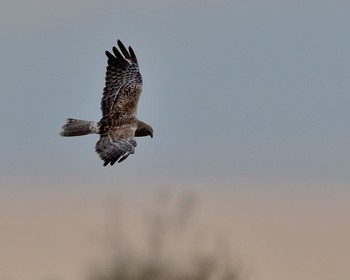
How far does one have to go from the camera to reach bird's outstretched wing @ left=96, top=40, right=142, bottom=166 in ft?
111

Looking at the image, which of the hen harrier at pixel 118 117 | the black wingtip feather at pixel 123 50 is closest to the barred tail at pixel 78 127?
the hen harrier at pixel 118 117

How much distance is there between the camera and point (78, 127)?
1379 inches

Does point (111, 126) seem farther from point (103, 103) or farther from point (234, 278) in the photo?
point (234, 278)

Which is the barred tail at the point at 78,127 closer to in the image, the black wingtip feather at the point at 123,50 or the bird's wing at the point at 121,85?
the bird's wing at the point at 121,85

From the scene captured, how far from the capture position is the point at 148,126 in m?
35.2

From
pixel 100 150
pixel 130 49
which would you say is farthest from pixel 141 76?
pixel 100 150

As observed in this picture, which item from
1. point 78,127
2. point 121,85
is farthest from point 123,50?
point 78,127

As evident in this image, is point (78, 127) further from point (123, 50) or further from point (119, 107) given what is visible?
point (123, 50)

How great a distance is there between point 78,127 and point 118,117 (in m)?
0.57

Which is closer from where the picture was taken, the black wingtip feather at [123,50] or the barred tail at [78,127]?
the barred tail at [78,127]

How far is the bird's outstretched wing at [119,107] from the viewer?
3375cm

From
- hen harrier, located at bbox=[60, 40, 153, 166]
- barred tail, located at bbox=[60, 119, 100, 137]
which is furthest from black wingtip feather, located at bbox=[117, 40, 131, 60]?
barred tail, located at bbox=[60, 119, 100, 137]

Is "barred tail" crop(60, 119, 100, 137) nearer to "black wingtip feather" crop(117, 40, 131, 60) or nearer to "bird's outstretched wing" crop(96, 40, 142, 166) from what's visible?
"bird's outstretched wing" crop(96, 40, 142, 166)

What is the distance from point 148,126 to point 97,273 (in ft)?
9.09
